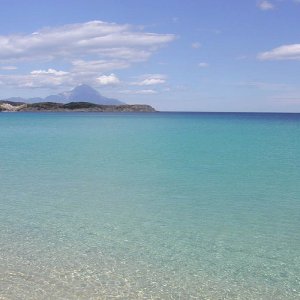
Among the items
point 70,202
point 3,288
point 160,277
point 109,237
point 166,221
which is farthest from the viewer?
point 70,202

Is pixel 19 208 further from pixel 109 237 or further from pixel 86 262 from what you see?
pixel 86 262

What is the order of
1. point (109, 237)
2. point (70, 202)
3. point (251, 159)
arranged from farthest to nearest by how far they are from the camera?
point (251, 159) → point (70, 202) → point (109, 237)

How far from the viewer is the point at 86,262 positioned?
12859 mm

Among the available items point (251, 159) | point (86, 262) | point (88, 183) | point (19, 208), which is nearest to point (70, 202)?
point (19, 208)

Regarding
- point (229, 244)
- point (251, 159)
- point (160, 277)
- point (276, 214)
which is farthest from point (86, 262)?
point (251, 159)

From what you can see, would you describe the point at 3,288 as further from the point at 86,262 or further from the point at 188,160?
the point at 188,160

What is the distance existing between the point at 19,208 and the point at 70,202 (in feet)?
8.55

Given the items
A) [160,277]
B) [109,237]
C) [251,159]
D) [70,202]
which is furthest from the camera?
[251,159]

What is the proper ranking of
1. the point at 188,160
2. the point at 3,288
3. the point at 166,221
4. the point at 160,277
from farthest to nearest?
the point at 188,160 → the point at 166,221 → the point at 160,277 → the point at 3,288

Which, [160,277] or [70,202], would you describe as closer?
[160,277]

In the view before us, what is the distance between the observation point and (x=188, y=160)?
38.0 m

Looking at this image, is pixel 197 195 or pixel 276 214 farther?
pixel 197 195

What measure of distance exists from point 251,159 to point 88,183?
19.7 metres

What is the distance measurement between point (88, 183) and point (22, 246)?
12259mm
